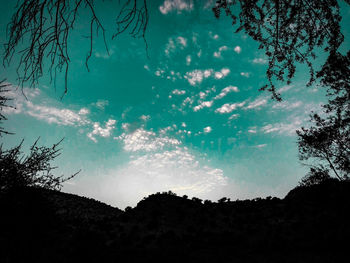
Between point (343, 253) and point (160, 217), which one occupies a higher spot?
point (160, 217)

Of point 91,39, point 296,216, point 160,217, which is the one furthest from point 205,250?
point 91,39

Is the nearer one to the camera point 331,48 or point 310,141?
point 331,48

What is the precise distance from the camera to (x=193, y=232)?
359 inches

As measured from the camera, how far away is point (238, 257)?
19.5ft

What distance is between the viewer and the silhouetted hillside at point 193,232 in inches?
235

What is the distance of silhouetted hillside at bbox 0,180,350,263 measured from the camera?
19.6 ft

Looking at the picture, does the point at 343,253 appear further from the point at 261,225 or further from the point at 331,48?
the point at 331,48

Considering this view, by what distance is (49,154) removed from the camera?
8609mm

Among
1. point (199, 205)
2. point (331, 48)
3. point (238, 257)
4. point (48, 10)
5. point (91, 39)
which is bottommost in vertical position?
point (238, 257)

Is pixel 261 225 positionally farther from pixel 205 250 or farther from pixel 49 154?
pixel 49 154

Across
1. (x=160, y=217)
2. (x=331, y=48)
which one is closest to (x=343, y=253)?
(x=331, y=48)

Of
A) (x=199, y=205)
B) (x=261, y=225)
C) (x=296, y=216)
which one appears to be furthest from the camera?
(x=199, y=205)

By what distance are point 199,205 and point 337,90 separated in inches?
678

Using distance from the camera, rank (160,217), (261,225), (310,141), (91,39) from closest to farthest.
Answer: (91,39), (261,225), (160,217), (310,141)
